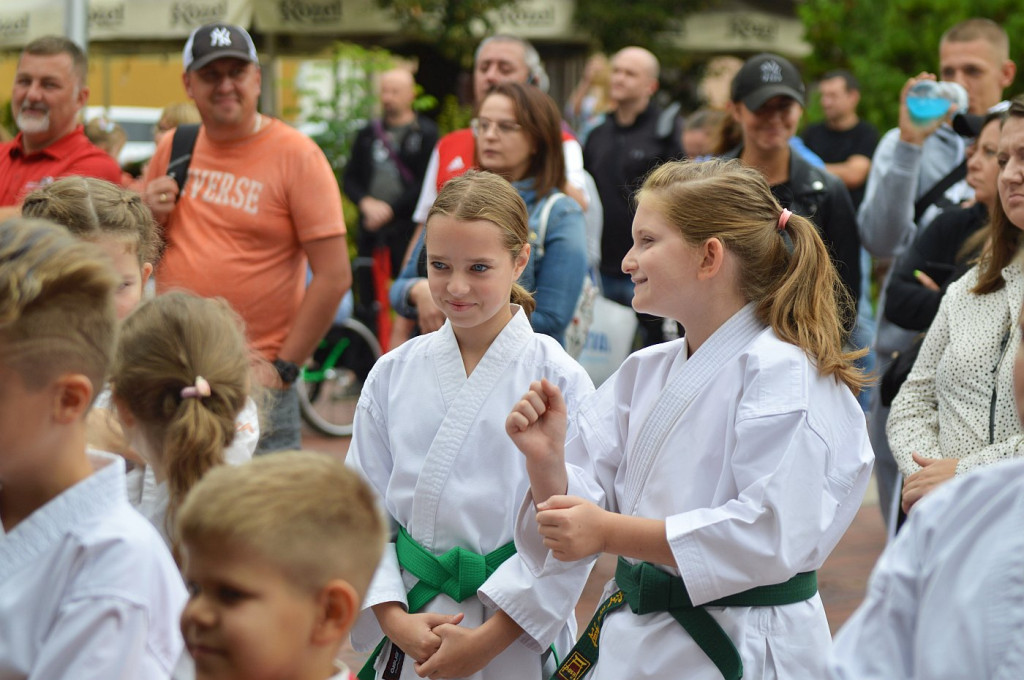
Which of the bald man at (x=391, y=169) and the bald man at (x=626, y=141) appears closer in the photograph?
the bald man at (x=626, y=141)

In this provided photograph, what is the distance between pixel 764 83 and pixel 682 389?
104 inches

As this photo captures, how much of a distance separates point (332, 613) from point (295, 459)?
0.76 ft

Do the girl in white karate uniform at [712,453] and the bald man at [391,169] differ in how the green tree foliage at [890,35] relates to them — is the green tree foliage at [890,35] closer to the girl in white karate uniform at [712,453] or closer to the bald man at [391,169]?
the bald man at [391,169]

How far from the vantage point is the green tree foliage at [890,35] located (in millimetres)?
10852

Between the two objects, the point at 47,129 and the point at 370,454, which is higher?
the point at 47,129

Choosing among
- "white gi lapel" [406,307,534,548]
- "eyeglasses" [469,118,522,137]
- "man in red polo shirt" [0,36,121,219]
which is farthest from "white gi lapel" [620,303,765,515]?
"man in red polo shirt" [0,36,121,219]

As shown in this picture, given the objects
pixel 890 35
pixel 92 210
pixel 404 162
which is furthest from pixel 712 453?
pixel 890 35

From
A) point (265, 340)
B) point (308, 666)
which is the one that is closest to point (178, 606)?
point (308, 666)

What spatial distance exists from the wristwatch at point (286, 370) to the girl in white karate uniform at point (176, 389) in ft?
6.90

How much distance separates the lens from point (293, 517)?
1807mm

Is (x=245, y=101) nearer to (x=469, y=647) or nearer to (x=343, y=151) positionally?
(x=469, y=647)

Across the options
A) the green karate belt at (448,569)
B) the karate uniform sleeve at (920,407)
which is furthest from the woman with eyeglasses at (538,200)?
the green karate belt at (448,569)

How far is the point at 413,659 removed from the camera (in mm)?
3025

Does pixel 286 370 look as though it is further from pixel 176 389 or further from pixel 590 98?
pixel 590 98
